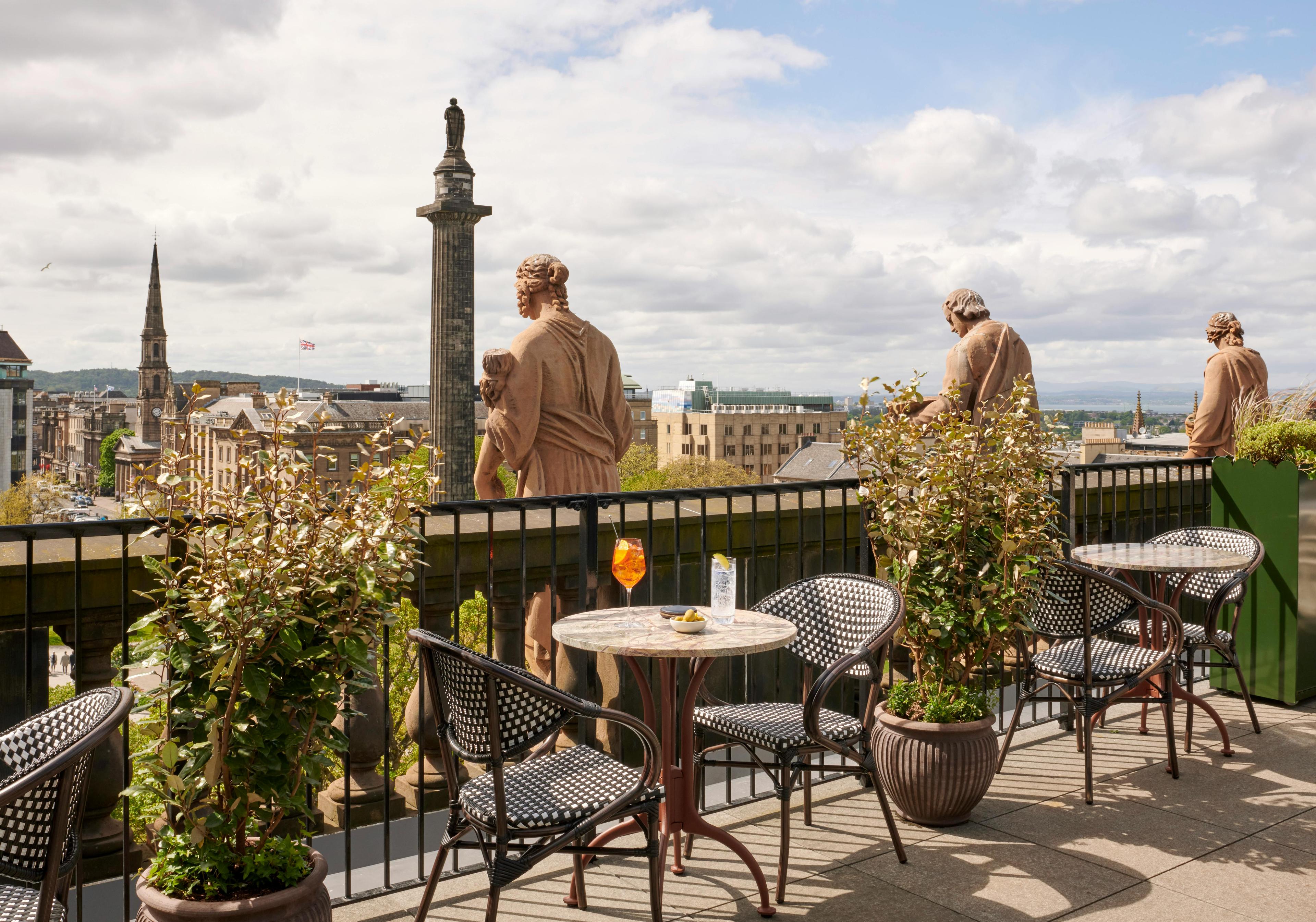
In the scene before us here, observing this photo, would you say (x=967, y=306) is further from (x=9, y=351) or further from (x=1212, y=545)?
(x=9, y=351)

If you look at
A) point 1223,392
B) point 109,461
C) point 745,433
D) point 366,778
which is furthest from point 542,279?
point 109,461

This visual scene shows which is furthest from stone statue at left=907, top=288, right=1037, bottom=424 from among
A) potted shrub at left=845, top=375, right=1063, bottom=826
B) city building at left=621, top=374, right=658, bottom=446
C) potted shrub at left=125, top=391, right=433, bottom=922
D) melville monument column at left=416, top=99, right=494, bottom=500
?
city building at left=621, top=374, right=658, bottom=446

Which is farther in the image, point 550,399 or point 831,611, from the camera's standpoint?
point 550,399

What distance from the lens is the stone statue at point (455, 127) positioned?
4862cm

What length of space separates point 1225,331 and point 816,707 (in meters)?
9.17

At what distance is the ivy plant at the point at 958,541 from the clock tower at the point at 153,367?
455ft

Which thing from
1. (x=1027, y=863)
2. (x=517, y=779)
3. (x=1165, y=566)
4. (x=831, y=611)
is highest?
(x=1165, y=566)

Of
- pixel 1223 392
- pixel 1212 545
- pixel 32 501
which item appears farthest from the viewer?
pixel 32 501

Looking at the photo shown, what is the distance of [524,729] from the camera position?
344 cm

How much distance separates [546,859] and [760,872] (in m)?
0.95

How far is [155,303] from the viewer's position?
143 metres

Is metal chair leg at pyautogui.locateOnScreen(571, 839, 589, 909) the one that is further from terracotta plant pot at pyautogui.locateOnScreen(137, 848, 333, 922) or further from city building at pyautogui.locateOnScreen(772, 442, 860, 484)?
city building at pyautogui.locateOnScreen(772, 442, 860, 484)

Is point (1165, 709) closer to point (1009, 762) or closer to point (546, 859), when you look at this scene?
point (1009, 762)

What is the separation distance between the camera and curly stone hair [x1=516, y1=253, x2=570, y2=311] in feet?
24.9
